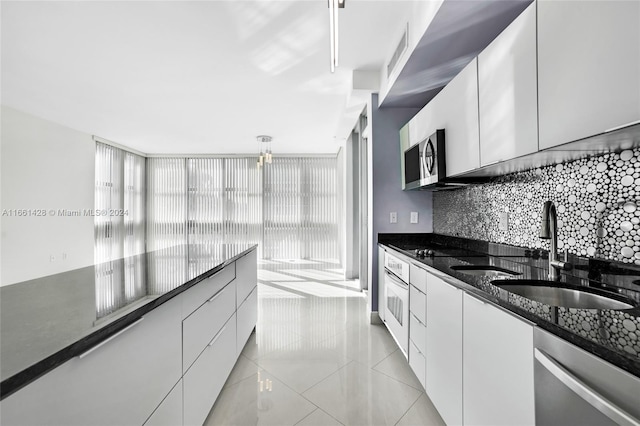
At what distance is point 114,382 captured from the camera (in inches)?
35.4

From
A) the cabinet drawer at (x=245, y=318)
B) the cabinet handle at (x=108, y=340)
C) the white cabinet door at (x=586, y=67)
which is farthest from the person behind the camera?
the cabinet drawer at (x=245, y=318)

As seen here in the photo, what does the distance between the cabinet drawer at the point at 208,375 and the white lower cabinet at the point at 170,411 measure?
6 centimetres

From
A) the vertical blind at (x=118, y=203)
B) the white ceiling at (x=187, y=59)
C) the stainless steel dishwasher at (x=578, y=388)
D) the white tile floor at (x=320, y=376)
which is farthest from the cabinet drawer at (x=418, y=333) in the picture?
the vertical blind at (x=118, y=203)

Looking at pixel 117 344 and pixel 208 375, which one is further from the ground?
pixel 117 344

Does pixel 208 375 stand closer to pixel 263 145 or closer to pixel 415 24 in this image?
pixel 415 24

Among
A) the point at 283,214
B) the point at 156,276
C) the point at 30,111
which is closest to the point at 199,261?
the point at 156,276

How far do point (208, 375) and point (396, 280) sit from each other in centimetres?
157

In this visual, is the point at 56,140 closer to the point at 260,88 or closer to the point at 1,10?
the point at 1,10

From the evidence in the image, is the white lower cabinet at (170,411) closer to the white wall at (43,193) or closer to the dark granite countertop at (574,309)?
the dark granite countertop at (574,309)

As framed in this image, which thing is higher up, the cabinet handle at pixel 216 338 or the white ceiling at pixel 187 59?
the white ceiling at pixel 187 59

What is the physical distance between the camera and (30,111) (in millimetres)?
4633

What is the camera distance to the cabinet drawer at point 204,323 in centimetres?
140

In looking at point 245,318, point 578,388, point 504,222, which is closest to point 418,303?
point 504,222

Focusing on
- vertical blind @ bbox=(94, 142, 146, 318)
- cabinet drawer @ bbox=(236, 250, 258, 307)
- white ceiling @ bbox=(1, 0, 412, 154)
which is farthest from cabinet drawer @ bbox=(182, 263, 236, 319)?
vertical blind @ bbox=(94, 142, 146, 318)
